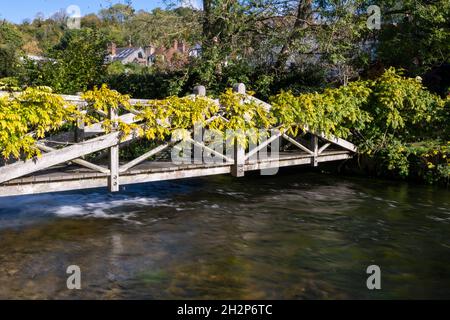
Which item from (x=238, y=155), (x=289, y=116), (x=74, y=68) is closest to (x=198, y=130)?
(x=238, y=155)

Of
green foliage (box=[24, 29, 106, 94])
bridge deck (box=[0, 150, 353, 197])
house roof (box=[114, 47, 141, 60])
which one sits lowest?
bridge deck (box=[0, 150, 353, 197])

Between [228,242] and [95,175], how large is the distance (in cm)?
251

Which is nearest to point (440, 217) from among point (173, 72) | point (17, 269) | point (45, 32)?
point (17, 269)

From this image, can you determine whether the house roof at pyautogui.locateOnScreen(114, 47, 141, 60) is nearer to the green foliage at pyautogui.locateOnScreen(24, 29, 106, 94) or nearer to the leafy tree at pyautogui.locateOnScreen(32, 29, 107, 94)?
the leafy tree at pyautogui.locateOnScreen(32, 29, 107, 94)

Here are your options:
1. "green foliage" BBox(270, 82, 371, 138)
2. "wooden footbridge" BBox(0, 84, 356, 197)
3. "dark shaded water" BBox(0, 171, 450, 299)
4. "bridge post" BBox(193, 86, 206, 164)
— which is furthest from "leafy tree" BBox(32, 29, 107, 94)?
"green foliage" BBox(270, 82, 371, 138)

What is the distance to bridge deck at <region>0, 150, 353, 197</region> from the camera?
7445 millimetres

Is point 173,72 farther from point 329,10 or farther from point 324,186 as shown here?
point 324,186

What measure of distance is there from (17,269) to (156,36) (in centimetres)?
1094

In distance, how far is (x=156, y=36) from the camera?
15859mm

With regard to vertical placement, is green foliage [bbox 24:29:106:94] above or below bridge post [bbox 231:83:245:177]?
above

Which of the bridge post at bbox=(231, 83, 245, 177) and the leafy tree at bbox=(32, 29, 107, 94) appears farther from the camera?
the leafy tree at bbox=(32, 29, 107, 94)

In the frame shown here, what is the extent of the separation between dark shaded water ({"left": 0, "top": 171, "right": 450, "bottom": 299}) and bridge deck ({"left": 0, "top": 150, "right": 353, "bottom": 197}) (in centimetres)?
78

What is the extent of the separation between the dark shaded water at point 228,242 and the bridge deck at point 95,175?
781 mm

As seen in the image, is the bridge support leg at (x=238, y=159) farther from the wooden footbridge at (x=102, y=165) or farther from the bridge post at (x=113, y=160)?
the bridge post at (x=113, y=160)
